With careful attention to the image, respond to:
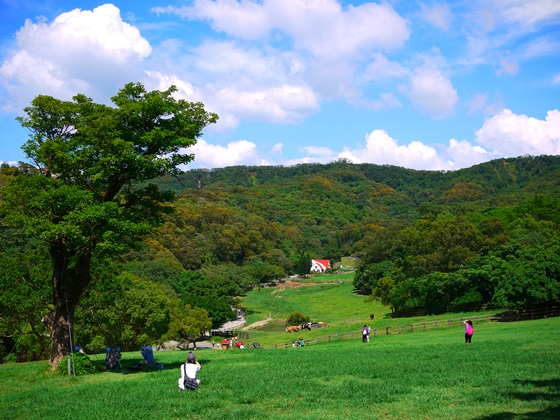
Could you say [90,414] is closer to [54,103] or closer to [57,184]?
[57,184]

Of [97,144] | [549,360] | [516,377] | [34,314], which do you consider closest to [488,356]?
[549,360]

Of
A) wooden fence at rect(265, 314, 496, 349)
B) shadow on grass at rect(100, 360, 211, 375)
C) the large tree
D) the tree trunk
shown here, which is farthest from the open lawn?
wooden fence at rect(265, 314, 496, 349)

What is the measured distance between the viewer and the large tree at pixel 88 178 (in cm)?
1758

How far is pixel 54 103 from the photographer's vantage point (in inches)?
736

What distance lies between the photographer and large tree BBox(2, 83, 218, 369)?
17.6 meters

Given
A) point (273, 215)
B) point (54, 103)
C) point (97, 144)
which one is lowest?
point (97, 144)

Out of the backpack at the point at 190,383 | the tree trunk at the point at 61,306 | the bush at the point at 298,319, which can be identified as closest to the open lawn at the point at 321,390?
the backpack at the point at 190,383

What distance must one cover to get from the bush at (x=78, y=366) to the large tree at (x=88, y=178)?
0.62 metres

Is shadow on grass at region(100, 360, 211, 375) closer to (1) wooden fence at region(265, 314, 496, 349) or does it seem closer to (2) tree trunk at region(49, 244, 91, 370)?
(2) tree trunk at region(49, 244, 91, 370)

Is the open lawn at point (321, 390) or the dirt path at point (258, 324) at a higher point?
the open lawn at point (321, 390)

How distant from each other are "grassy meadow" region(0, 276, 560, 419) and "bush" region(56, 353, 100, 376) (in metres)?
0.35

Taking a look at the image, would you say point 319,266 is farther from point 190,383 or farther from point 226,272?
point 190,383

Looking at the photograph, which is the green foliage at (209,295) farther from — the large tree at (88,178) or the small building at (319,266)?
the small building at (319,266)

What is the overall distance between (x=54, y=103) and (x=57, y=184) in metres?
3.17
